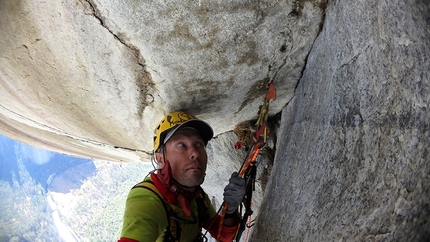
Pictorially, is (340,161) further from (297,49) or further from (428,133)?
(297,49)

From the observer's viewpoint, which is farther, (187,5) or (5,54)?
(5,54)

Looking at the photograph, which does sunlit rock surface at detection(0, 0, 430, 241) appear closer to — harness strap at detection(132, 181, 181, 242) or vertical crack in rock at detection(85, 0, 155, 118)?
vertical crack in rock at detection(85, 0, 155, 118)

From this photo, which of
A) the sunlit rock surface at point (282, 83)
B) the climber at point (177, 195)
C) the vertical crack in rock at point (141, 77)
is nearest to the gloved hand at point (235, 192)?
the climber at point (177, 195)

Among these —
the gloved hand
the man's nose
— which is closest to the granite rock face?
the man's nose

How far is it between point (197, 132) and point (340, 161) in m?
1.41

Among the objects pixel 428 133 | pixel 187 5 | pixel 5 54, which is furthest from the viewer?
pixel 5 54

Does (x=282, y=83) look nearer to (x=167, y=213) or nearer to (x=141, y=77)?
(x=141, y=77)

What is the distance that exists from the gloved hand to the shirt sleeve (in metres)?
0.71

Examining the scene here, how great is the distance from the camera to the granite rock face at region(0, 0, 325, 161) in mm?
2092

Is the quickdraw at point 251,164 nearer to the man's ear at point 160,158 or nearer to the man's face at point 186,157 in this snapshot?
the man's face at point 186,157

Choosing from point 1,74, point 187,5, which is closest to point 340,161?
point 187,5

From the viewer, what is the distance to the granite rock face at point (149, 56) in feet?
6.86

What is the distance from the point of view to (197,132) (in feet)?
9.37

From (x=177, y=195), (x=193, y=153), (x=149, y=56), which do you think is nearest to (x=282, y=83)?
(x=193, y=153)
